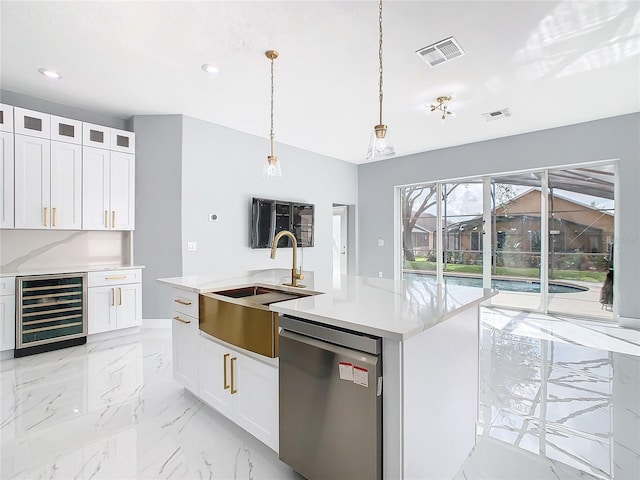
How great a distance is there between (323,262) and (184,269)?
2800 mm

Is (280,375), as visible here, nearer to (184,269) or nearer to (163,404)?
(163,404)

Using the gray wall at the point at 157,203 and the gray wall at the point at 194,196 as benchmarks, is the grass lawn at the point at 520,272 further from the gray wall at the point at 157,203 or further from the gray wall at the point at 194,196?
the gray wall at the point at 157,203

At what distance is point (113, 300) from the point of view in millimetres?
3832

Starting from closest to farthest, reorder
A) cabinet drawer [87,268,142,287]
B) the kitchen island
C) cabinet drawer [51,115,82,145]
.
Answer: the kitchen island, cabinet drawer [51,115,82,145], cabinet drawer [87,268,142,287]

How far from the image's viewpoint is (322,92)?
140 inches

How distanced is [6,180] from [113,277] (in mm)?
1398

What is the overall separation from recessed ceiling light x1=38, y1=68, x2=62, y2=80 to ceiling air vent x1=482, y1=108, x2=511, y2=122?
488 cm

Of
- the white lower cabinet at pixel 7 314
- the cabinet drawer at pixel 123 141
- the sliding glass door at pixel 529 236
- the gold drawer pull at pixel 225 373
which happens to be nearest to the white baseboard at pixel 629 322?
the sliding glass door at pixel 529 236

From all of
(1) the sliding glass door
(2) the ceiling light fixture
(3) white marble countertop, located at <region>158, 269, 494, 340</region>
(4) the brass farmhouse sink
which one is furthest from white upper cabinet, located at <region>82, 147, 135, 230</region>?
(1) the sliding glass door

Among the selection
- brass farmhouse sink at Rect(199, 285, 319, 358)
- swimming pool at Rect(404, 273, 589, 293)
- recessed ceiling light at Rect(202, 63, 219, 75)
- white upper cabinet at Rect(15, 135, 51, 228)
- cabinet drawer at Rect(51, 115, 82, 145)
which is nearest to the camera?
brass farmhouse sink at Rect(199, 285, 319, 358)

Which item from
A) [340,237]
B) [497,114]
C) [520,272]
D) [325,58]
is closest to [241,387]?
[325,58]

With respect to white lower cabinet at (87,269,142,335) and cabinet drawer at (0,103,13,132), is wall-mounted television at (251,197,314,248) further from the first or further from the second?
cabinet drawer at (0,103,13,132)

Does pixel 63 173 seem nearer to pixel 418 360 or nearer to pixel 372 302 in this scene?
pixel 372 302

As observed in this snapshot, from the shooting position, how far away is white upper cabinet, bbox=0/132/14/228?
325 cm
